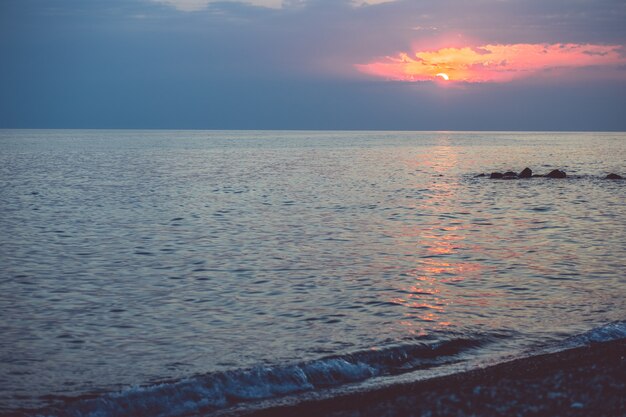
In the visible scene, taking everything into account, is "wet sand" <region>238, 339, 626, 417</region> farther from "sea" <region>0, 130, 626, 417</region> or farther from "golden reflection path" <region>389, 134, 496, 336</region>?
"golden reflection path" <region>389, 134, 496, 336</region>

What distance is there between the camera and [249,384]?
9.95m

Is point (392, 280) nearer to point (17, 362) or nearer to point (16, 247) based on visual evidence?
point (17, 362)

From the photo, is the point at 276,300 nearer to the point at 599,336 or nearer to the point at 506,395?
the point at 599,336

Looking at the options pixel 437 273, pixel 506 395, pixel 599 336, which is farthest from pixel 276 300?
pixel 506 395

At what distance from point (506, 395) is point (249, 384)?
12.3ft

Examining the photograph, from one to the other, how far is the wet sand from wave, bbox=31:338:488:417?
0.79m

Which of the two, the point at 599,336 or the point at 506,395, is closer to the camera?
the point at 506,395

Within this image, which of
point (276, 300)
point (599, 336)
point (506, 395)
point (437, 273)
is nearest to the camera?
point (506, 395)

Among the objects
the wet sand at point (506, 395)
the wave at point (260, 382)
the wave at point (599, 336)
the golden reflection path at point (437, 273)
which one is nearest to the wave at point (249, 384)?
the wave at point (260, 382)

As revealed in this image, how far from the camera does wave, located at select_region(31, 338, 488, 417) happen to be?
9133 mm

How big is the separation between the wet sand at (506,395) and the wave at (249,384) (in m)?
0.79

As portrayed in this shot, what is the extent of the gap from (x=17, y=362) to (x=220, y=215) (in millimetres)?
21063

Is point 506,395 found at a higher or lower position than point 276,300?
higher

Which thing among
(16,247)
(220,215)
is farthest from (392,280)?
(220,215)
